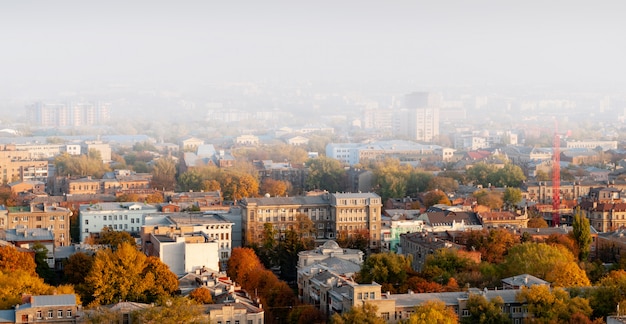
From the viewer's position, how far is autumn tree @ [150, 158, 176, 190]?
47.1m

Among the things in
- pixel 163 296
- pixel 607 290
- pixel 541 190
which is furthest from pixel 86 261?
pixel 541 190

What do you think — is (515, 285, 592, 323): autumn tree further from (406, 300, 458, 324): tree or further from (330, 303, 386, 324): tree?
(330, 303, 386, 324): tree

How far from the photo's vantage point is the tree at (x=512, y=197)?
38603mm

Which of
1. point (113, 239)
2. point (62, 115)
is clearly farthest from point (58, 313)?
point (62, 115)

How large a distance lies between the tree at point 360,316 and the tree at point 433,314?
22.9 inches

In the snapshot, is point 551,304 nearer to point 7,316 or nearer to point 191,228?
point 7,316

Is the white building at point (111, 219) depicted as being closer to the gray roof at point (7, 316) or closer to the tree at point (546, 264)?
the tree at point (546, 264)

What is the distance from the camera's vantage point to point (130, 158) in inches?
2532

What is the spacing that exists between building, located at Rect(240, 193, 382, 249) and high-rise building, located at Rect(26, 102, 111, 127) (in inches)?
3366

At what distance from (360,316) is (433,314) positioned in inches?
46.5

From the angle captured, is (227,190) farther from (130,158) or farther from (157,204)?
(130,158)

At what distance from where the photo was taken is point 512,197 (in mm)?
38875

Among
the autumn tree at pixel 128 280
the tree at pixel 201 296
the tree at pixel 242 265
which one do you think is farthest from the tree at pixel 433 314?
the tree at pixel 242 265

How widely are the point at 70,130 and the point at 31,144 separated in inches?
1076
